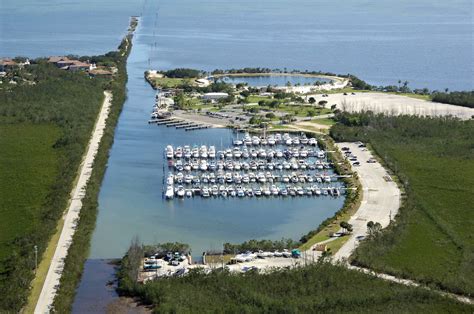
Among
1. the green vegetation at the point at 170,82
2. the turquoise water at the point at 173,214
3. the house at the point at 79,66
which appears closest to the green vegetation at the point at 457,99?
the green vegetation at the point at 170,82

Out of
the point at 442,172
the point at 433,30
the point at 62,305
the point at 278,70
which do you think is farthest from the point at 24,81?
the point at 433,30

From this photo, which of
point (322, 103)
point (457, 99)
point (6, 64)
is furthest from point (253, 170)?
point (6, 64)

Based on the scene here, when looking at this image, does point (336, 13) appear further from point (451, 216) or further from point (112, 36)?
point (451, 216)

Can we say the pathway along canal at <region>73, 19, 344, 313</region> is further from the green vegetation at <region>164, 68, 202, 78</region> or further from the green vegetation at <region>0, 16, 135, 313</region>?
the green vegetation at <region>164, 68, 202, 78</region>

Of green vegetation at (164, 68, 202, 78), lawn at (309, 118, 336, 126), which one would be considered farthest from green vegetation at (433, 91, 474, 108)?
green vegetation at (164, 68, 202, 78)

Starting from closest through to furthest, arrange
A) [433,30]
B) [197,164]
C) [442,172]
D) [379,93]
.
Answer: [442,172], [197,164], [379,93], [433,30]

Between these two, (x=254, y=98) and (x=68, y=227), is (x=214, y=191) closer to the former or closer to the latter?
(x=68, y=227)

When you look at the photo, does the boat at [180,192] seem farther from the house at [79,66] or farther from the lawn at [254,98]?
the house at [79,66]
